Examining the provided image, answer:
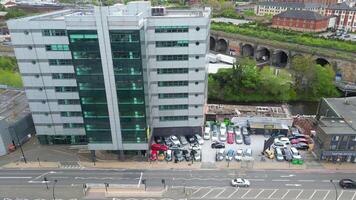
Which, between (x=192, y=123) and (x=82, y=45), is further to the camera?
(x=192, y=123)

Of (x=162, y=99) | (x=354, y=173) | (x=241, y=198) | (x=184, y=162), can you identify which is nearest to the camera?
(x=241, y=198)

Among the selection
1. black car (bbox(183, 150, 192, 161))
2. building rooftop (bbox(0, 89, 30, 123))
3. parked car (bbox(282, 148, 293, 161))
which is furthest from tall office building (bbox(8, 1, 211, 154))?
parked car (bbox(282, 148, 293, 161))

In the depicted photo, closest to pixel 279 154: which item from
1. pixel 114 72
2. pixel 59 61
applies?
pixel 114 72

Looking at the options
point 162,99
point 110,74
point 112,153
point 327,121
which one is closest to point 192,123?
point 162,99

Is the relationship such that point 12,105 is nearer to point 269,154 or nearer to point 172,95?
point 172,95

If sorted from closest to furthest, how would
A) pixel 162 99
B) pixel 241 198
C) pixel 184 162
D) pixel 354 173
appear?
1. pixel 241 198
2. pixel 354 173
3. pixel 184 162
4. pixel 162 99

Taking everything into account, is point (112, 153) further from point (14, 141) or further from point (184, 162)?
point (14, 141)
